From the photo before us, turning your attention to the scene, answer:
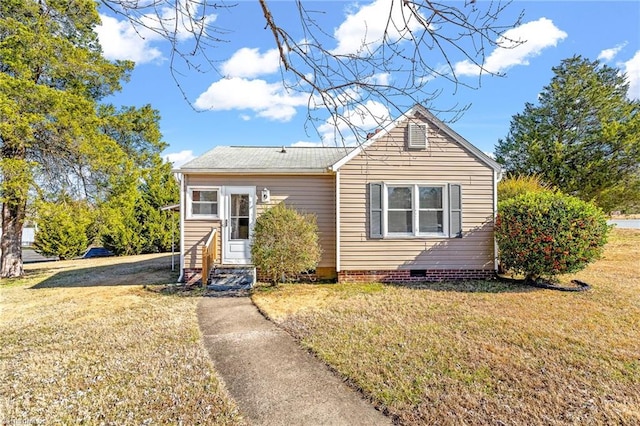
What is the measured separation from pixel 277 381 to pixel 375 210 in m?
5.88

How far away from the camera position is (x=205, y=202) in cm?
915

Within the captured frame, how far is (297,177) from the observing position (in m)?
9.23

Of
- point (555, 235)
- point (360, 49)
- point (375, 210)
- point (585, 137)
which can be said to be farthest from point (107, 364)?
point (585, 137)

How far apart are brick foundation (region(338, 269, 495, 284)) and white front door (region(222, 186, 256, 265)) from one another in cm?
285

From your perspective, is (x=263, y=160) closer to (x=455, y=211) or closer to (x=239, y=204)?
(x=239, y=204)

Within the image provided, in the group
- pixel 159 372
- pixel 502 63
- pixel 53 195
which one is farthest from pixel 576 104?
pixel 53 195

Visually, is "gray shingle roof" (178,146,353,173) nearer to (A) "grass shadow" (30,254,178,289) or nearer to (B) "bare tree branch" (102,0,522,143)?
(A) "grass shadow" (30,254,178,289)

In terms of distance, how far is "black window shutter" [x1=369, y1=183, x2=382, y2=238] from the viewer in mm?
8820

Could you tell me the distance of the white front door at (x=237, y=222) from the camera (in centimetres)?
913

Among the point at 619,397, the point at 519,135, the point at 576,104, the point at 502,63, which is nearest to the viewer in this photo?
the point at 502,63

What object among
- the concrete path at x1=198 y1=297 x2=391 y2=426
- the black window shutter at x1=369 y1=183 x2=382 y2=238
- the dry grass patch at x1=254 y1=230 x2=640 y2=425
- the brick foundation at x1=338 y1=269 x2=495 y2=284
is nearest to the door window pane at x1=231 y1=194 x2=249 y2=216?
the dry grass patch at x1=254 y1=230 x2=640 y2=425

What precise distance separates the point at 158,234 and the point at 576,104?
86.0 ft

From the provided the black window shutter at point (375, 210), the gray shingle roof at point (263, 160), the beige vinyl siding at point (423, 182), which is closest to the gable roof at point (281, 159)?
the gray shingle roof at point (263, 160)

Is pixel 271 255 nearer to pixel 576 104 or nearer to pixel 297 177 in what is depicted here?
pixel 297 177
